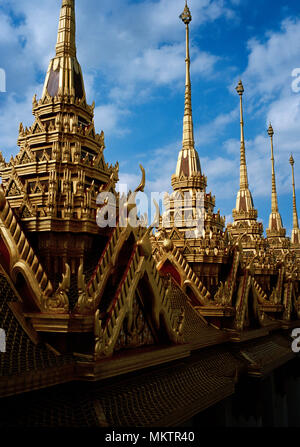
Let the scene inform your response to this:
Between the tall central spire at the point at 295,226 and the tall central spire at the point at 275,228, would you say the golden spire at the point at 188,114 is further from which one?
the tall central spire at the point at 295,226

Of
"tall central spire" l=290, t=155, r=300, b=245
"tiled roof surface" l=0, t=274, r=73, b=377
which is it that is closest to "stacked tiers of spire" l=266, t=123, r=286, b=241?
"tall central spire" l=290, t=155, r=300, b=245

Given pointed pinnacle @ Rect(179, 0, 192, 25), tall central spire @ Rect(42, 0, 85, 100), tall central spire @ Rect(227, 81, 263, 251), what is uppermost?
pointed pinnacle @ Rect(179, 0, 192, 25)

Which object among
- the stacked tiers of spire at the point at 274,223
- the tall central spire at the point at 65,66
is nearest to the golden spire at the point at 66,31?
the tall central spire at the point at 65,66

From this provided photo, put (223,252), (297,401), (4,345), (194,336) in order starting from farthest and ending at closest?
(297,401)
(223,252)
(194,336)
(4,345)

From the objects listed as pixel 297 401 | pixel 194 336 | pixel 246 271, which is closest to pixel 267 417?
pixel 297 401

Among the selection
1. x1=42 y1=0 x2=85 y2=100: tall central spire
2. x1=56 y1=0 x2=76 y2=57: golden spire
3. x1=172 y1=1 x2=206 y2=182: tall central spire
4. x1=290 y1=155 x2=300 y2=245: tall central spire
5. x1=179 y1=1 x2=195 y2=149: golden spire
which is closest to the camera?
x1=42 y1=0 x2=85 y2=100: tall central spire

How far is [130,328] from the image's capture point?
7363mm

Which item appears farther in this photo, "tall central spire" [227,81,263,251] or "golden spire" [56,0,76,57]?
"tall central spire" [227,81,263,251]

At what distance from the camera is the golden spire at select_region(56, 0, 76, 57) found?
10555 millimetres

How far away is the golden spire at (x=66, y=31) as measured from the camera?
34.6 feet

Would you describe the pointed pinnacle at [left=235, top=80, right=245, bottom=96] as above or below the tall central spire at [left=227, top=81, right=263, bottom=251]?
above

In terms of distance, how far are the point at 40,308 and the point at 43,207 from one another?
7.71ft

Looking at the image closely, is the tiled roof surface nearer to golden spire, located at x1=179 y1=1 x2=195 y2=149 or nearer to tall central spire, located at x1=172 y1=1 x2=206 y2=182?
tall central spire, located at x1=172 y1=1 x2=206 y2=182
